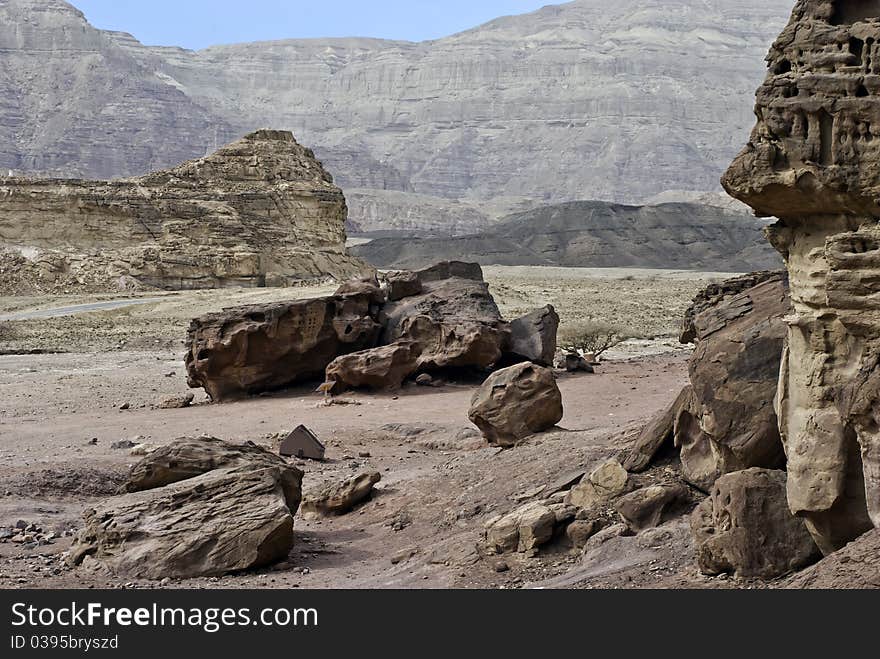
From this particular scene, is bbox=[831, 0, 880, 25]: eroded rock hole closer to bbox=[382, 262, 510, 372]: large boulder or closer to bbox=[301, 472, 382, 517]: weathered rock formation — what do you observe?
bbox=[301, 472, 382, 517]: weathered rock formation

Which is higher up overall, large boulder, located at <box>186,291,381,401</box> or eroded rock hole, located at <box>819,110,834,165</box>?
eroded rock hole, located at <box>819,110,834,165</box>

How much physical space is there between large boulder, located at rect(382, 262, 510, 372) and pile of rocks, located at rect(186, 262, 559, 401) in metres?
0.02

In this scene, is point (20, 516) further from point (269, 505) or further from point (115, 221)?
point (115, 221)

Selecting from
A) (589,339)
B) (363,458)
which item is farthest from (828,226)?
(589,339)

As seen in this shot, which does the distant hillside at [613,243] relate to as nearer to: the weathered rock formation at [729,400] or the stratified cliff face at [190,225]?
the stratified cliff face at [190,225]

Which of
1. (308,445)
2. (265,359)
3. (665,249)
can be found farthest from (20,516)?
(665,249)

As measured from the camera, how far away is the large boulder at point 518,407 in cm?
1341

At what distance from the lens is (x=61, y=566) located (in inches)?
364

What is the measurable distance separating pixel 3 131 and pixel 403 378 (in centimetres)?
19037

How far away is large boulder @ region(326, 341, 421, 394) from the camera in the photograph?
2044 centimetres

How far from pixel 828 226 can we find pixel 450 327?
45.7ft

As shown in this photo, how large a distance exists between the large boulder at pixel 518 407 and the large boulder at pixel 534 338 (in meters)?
7.82

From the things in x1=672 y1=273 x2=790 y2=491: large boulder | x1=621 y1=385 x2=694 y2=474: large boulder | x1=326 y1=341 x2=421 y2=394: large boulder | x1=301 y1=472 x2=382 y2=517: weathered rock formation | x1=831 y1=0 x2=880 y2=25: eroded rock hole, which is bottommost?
x1=326 y1=341 x2=421 y2=394: large boulder

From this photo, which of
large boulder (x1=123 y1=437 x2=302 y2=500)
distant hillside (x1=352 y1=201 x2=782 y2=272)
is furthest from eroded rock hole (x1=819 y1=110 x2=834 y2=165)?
distant hillside (x1=352 y1=201 x2=782 y2=272)
